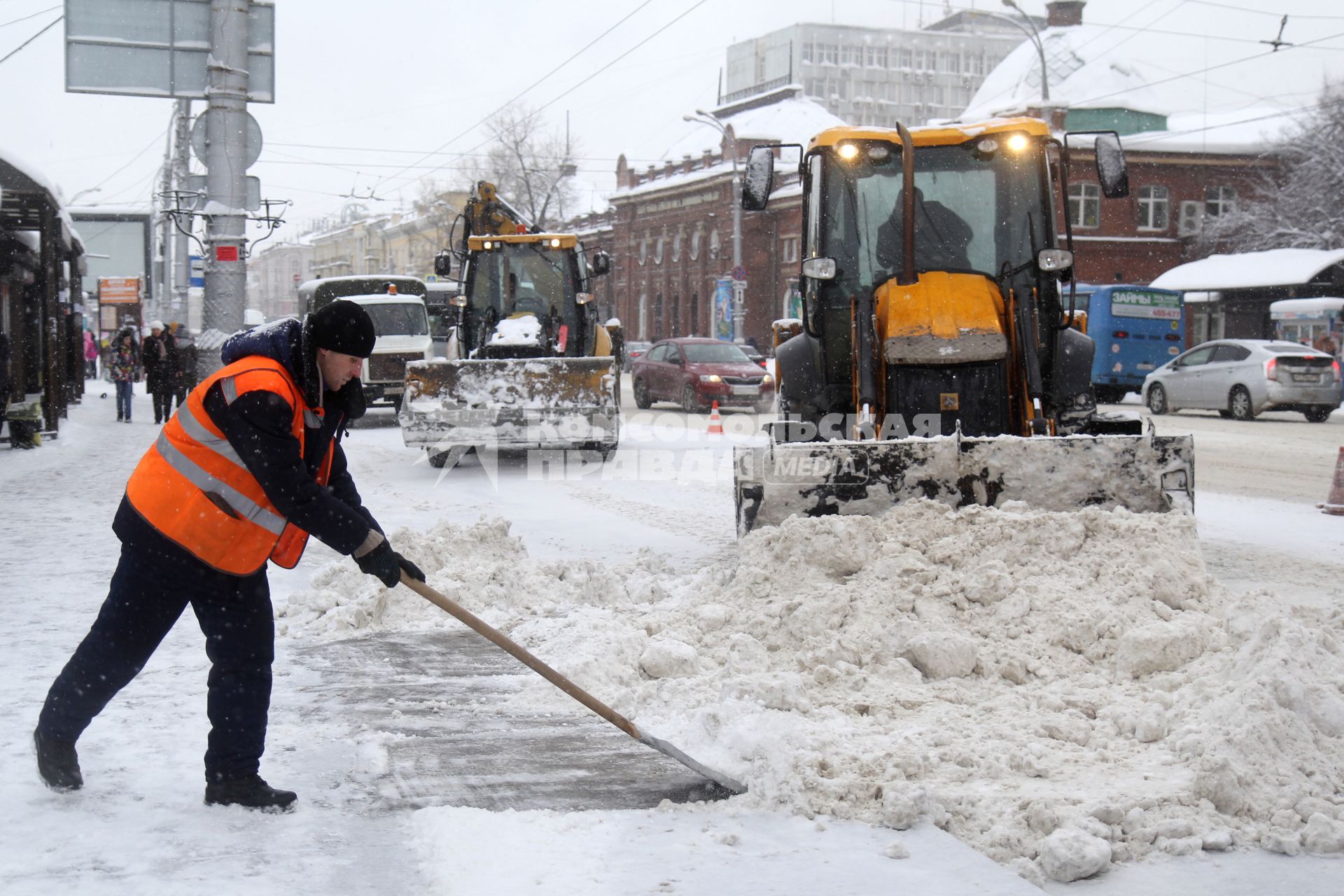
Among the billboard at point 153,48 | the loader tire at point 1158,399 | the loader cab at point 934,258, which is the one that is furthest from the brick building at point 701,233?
the loader cab at point 934,258

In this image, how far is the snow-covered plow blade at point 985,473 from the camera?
6949 millimetres

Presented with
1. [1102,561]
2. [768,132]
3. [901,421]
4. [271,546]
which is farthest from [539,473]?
[768,132]

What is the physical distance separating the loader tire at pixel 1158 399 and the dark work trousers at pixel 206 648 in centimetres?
2211

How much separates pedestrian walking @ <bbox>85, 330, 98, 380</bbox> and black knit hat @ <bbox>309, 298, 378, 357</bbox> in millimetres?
40536

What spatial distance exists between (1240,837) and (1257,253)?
37.6 metres

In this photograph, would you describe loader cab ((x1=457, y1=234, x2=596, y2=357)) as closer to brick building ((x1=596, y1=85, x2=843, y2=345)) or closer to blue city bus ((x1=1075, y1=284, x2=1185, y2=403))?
blue city bus ((x1=1075, y1=284, x2=1185, y2=403))

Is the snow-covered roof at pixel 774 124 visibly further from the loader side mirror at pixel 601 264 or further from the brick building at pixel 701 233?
the loader side mirror at pixel 601 264

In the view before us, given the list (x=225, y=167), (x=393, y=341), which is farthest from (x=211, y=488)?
(x=393, y=341)

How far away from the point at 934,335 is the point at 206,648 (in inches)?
198

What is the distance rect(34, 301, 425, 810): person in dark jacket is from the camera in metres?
3.74

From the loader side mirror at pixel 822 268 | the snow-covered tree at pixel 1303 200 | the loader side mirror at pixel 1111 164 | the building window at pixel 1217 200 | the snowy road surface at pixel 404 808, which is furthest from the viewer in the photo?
the building window at pixel 1217 200

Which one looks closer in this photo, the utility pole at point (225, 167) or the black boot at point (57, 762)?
the black boot at point (57, 762)

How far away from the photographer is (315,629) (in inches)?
255

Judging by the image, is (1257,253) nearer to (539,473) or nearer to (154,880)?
(539,473)
